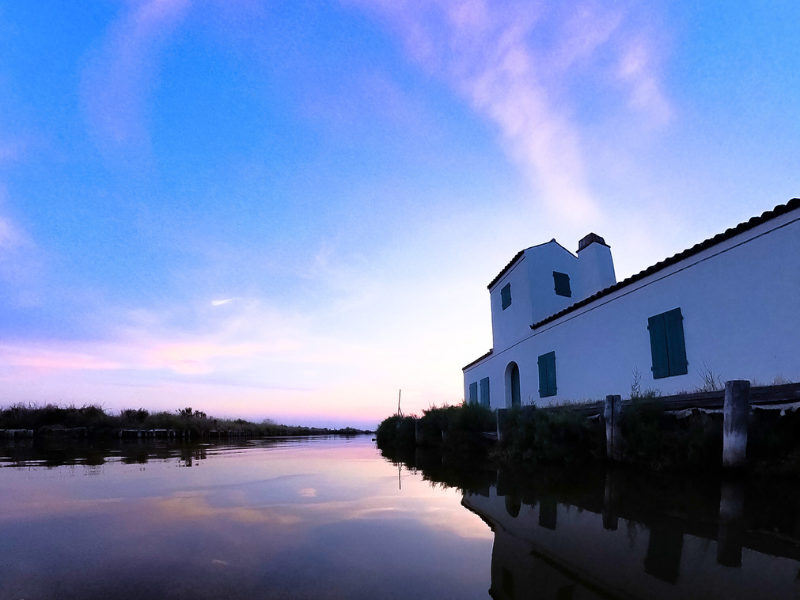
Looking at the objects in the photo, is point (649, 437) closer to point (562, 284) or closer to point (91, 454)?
point (562, 284)

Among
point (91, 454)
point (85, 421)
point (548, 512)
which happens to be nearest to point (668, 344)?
point (548, 512)

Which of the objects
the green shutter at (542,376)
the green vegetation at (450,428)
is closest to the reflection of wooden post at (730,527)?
the green vegetation at (450,428)

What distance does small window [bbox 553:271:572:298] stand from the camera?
15492mm

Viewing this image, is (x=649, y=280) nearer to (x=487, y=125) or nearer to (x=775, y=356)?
(x=775, y=356)

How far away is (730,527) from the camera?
333 cm

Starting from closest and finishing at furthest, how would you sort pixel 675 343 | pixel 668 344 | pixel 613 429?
pixel 613 429 → pixel 675 343 → pixel 668 344

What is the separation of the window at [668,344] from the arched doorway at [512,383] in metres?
8.07

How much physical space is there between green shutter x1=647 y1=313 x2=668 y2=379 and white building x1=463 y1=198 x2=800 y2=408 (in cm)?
2

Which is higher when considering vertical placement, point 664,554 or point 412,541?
point 664,554

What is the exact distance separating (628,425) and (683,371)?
2.22 m

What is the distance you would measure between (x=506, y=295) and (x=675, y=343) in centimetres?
860

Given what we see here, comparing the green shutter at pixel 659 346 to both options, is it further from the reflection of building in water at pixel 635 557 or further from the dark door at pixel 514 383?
the dark door at pixel 514 383

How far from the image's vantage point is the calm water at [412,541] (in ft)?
7.88

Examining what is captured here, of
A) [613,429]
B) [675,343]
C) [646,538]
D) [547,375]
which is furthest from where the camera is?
[547,375]
